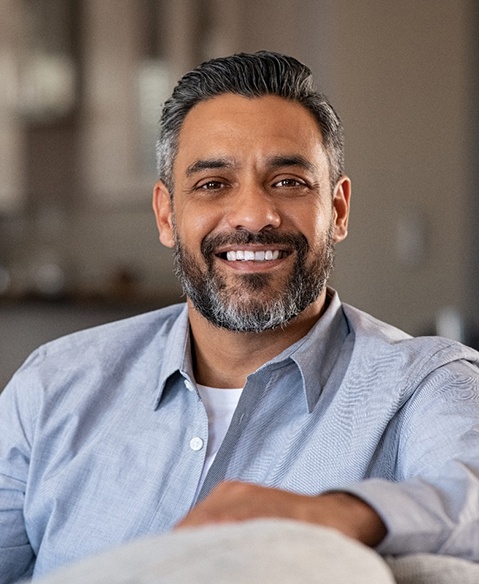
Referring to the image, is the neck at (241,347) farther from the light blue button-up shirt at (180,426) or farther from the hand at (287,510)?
the hand at (287,510)

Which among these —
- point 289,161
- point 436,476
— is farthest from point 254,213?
point 436,476

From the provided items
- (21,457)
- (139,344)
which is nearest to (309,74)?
(139,344)

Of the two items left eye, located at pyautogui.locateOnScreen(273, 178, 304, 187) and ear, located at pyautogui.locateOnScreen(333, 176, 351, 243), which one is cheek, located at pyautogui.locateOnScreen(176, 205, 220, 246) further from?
ear, located at pyautogui.locateOnScreen(333, 176, 351, 243)

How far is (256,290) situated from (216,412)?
0.20 meters

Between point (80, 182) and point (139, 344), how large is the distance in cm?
416

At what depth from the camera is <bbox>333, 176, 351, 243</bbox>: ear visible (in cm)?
169

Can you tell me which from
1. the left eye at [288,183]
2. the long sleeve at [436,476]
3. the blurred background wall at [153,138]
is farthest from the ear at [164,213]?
the blurred background wall at [153,138]

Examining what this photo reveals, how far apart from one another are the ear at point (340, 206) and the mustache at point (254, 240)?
0.15 meters

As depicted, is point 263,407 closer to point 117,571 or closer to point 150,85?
point 117,571

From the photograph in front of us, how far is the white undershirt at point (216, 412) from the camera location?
4.85ft

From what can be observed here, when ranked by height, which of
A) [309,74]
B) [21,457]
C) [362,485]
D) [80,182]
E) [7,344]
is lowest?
[7,344]

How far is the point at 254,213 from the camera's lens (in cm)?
149

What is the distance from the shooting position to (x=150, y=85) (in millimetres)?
5352

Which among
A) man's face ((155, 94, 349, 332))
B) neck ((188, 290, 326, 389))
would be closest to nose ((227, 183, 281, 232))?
man's face ((155, 94, 349, 332))
